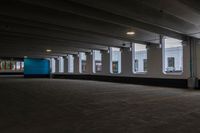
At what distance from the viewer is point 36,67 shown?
2553 cm

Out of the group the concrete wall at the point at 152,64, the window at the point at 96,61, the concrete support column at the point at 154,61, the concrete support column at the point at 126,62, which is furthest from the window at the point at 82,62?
the concrete support column at the point at 154,61

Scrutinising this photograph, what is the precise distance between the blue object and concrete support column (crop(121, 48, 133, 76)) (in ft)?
46.3

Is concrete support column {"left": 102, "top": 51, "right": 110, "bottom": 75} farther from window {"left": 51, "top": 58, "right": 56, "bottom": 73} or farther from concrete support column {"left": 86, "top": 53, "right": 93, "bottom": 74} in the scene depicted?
window {"left": 51, "top": 58, "right": 56, "bottom": 73}

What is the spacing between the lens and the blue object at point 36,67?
25.2 meters

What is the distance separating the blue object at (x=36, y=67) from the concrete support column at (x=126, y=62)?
1412 cm

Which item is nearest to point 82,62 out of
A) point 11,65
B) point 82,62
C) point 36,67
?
point 82,62

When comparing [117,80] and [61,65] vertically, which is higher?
[61,65]

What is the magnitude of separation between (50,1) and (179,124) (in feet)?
13.7

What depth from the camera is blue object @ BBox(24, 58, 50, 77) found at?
25234 millimetres

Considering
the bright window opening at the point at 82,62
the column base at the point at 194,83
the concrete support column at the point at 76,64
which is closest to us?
the column base at the point at 194,83

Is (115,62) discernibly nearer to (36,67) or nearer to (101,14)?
(101,14)

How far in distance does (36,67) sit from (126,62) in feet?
49.5

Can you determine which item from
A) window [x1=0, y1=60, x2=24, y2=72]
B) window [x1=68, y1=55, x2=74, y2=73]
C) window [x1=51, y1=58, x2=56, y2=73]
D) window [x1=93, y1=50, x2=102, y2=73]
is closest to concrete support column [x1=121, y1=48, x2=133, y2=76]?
window [x1=93, y1=50, x2=102, y2=73]

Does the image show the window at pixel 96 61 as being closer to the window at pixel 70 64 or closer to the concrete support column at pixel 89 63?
the concrete support column at pixel 89 63
